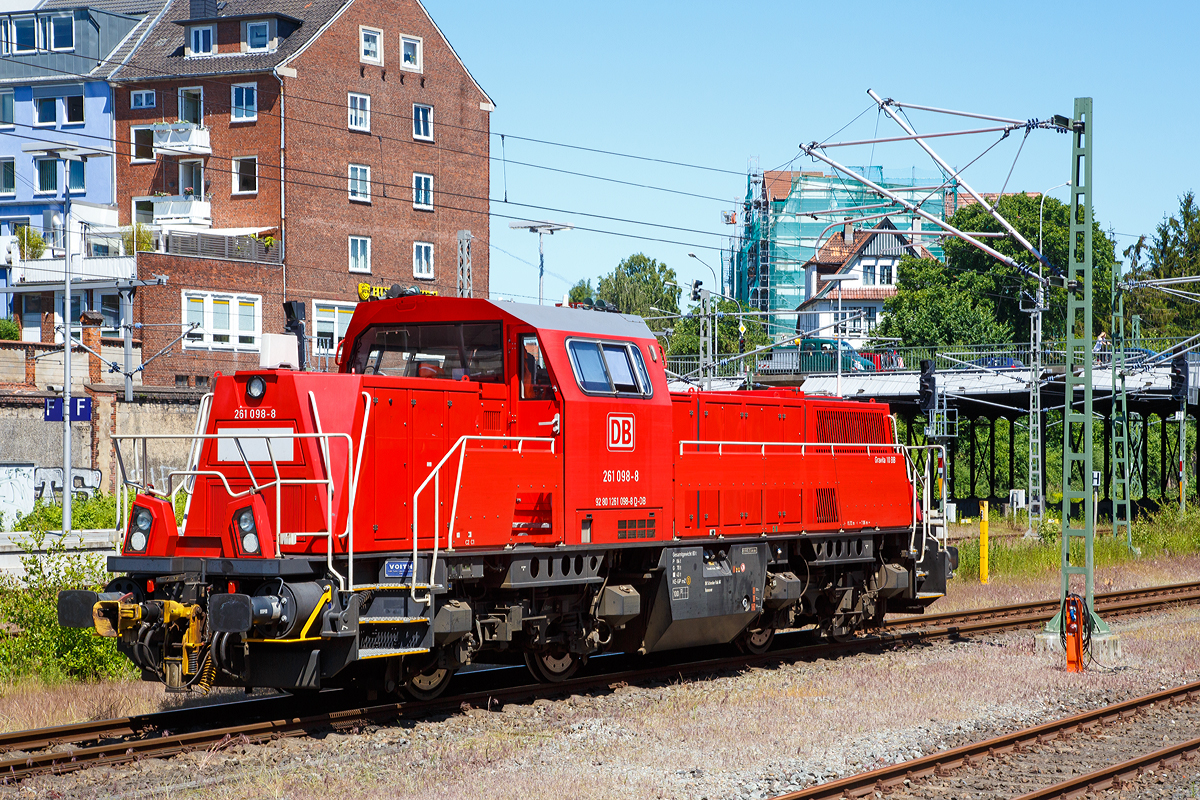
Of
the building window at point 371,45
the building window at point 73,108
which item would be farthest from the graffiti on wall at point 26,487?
the building window at point 73,108

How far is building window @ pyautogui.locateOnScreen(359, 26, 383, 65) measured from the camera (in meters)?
49.5

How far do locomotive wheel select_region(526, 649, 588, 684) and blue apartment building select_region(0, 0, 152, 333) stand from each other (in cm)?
4367

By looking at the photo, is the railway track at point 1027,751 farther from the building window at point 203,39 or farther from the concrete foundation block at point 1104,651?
the building window at point 203,39

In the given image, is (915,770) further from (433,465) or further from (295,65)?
(295,65)

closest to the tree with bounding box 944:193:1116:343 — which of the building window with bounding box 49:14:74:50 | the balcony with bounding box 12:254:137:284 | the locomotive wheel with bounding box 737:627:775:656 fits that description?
the balcony with bounding box 12:254:137:284

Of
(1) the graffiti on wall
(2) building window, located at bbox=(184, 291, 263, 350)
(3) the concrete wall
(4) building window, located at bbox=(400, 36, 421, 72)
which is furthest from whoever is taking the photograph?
(4) building window, located at bbox=(400, 36, 421, 72)

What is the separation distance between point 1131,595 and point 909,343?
46.2m

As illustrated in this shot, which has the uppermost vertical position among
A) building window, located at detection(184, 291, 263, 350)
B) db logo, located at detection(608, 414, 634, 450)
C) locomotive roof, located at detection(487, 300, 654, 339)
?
building window, located at detection(184, 291, 263, 350)

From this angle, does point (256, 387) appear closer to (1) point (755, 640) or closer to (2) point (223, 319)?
(1) point (755, 640)

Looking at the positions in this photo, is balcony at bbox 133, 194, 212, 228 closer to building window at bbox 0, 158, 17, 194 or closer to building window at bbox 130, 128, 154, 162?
building window at bbox 130, 128, 154, 162

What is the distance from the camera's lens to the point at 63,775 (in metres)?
8.68

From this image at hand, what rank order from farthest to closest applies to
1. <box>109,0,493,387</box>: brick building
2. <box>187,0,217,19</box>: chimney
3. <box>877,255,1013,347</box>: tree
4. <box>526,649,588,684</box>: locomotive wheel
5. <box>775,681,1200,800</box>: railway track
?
1. <box>877,255,1013,347</box>: tree
2. <box>187,0,217,19</box>: chimney
3. <box>109,0,493,387</box>: brick building
4. <box>526,649,588,684</box>: locomotive wheel
5. <box>775,681,1200,800</box>: railway track

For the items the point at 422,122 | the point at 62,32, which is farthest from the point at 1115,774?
the point at 62,32

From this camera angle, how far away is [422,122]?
51.4 m
